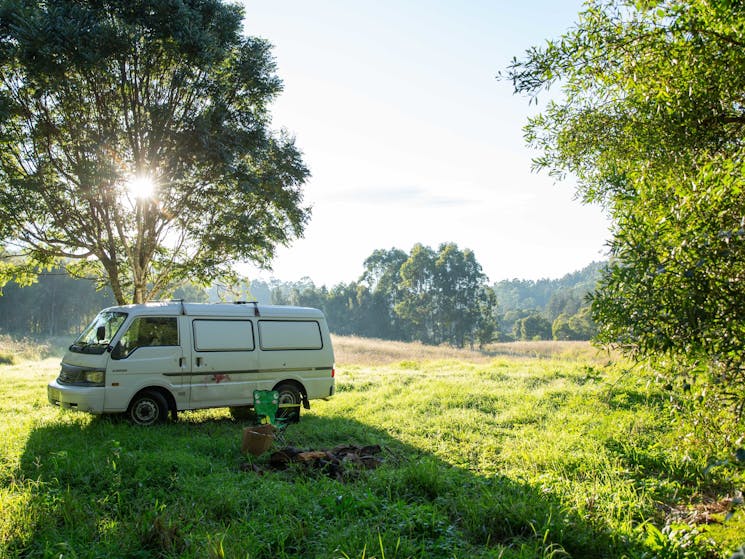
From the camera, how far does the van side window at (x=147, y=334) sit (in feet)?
31.7

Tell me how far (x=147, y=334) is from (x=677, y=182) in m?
9.32

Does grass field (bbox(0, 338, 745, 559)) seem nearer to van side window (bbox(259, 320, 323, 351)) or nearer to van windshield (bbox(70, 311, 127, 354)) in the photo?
van windshield (bbox(70, 311, 127, 354))

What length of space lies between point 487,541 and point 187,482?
368 centimetres

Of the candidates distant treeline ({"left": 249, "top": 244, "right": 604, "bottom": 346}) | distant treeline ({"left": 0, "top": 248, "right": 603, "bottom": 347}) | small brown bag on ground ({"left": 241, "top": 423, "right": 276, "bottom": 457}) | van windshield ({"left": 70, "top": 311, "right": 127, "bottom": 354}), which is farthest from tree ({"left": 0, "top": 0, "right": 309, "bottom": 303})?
distant treeline ({"left": 249, "top": 244, "right": 604, "bottom": 346})

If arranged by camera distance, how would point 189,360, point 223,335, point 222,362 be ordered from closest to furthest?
point 189,360
point 222,362
point 223,335

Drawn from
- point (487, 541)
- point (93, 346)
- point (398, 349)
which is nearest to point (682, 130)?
point (487, 541)

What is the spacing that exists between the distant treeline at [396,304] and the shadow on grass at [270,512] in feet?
170

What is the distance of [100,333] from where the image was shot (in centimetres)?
985

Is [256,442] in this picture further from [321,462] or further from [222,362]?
[222,362]

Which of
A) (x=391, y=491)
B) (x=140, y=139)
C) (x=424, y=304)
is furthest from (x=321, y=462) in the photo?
(x=424, y=304)

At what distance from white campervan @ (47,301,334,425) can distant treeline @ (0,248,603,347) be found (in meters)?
47.1

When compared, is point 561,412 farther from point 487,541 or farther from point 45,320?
point 45,320

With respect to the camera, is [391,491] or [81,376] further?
[81,376]

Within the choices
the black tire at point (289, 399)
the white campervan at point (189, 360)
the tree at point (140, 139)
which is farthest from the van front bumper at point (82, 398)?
the tree at point (140, 139)
